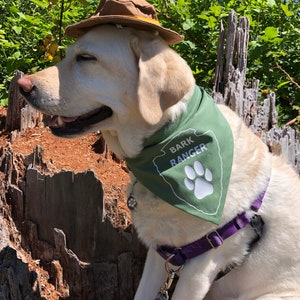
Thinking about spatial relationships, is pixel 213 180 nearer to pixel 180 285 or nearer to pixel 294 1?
pixel 180 285

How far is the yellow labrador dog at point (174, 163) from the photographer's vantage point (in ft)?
7.57

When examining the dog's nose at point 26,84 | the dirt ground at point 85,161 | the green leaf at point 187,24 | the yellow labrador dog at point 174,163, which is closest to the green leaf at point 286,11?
the green leaf at point 187,24

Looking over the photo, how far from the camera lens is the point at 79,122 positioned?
7.83 feet

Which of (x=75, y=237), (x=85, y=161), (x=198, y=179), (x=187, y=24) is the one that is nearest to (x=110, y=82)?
(x=198, y=179)

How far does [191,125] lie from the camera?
2369mm

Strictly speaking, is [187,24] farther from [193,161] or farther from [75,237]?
[193,161]

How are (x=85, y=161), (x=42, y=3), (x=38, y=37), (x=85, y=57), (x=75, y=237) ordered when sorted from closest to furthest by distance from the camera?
(x=85, y=57)
(x=75, y=237)
(x=85, y=161)
(x=42, y=3)
(x=38, y=37)

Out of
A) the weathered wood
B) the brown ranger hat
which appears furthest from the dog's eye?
the weathered wood

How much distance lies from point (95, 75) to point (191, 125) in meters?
0.45

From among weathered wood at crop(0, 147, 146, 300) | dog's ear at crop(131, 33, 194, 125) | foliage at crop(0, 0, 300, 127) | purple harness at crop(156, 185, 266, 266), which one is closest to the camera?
dog's ear at crop(131, 33, 194, 125)

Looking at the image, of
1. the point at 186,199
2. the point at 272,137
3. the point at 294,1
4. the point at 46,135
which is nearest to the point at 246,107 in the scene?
the point at 272,137

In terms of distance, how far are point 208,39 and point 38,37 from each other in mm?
1701

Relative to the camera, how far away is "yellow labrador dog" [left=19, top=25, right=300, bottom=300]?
7.57 feet

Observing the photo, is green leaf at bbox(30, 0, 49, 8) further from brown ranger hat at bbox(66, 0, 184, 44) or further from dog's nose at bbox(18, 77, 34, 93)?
dog's nose at bbox(18, 77, 34, 93)
